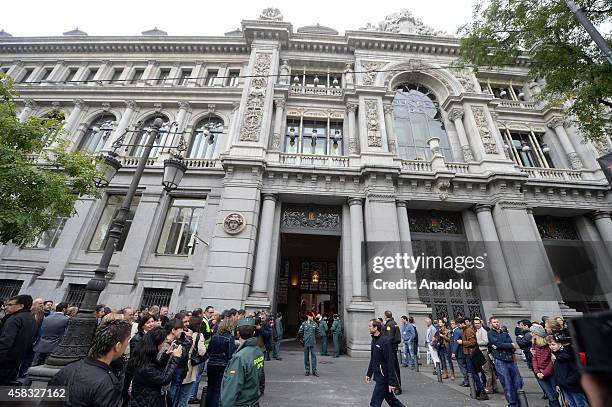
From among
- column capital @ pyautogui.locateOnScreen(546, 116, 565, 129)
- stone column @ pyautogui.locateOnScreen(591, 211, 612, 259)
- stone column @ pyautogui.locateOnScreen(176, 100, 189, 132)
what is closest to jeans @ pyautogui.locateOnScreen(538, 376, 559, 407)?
stone column @ pyautogui.locateOnScreen(591, 211, 612, 259)

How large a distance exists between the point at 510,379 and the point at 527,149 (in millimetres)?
16443

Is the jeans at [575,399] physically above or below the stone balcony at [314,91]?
below

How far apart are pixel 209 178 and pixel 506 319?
1647 cm

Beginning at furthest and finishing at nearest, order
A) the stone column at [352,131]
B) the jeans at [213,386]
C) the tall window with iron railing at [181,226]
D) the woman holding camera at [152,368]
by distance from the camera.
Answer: the stone column at [352,131], the tall window with iron railing at [181,226], the jeans at [213,386], the woman holding camera at [152,368]

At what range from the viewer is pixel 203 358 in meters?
5.17

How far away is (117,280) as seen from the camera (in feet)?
42.1

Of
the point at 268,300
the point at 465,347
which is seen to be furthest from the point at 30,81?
the point at 465,347

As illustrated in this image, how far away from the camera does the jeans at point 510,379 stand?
219 inches

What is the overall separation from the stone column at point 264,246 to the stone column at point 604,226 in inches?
705

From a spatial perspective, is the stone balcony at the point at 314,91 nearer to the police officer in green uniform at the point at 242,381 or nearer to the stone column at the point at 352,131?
the stone column at the point at 352,131

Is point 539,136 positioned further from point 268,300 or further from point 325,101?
point 268,300

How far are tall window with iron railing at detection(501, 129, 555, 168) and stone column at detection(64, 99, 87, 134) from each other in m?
28.5

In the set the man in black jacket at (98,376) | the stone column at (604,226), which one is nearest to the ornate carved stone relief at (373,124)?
the stone column at (604,226)

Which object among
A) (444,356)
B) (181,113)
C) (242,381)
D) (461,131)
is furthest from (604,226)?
(181,113)
